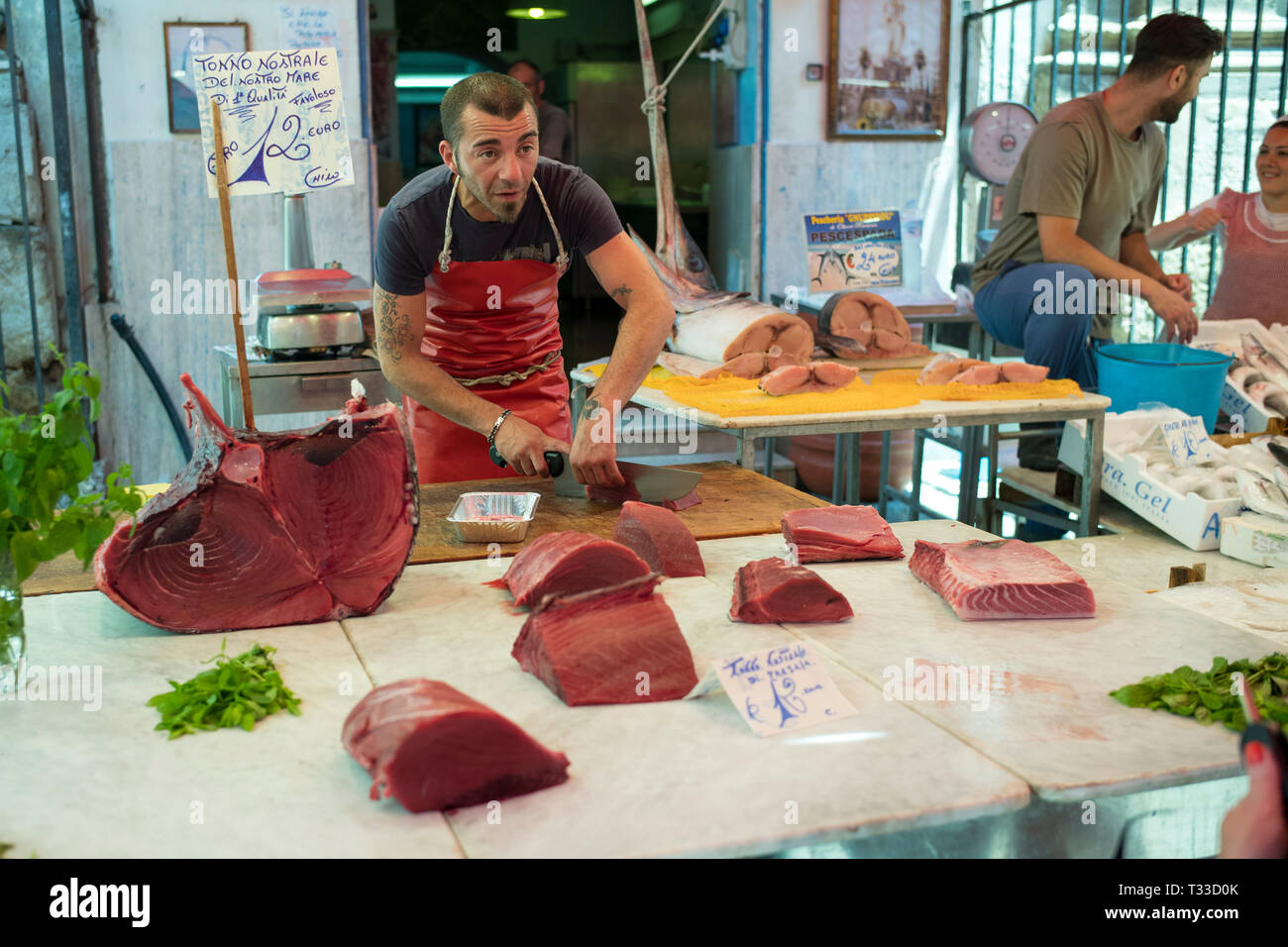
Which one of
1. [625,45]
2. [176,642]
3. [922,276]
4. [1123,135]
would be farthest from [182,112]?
[625,45]

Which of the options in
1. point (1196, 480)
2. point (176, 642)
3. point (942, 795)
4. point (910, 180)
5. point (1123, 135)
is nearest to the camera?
point (942, 795)

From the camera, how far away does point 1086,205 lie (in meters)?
4.68

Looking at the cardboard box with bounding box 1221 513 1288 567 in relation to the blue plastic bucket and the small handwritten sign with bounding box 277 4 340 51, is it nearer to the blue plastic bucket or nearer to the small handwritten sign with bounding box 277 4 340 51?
the blue plastic bucket

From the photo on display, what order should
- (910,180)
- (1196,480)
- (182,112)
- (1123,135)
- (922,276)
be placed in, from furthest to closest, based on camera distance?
(910,180) → (922,276) → (182,112) → (1123,135) → (1196,480)

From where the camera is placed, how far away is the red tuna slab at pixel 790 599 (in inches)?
81.5

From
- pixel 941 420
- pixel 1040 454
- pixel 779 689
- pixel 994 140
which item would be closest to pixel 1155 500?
pixel 941 420

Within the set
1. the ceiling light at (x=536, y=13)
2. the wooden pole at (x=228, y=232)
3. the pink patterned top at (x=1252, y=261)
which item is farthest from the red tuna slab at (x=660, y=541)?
the ceiling light at (x=536, y=13)

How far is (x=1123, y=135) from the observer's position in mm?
4633

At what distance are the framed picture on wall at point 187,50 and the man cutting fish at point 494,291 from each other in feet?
12.0

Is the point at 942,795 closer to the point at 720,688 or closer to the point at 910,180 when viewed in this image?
the point at 720,688

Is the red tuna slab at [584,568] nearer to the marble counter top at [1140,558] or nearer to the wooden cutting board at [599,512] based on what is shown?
the wooden cutting board at [599,512]

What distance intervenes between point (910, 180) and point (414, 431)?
510 centimetres

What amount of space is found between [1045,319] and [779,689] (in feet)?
10.5

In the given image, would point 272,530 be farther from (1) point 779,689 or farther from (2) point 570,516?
(1) point 779,689
